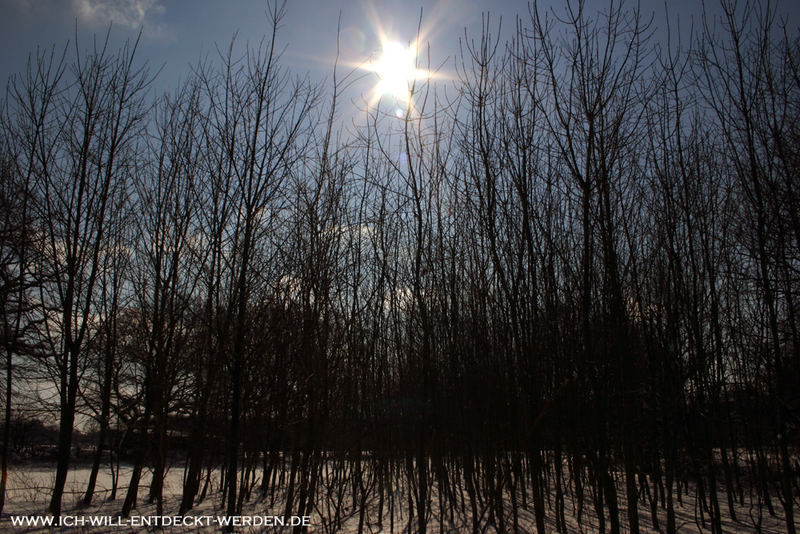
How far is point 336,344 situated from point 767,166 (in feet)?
14.9

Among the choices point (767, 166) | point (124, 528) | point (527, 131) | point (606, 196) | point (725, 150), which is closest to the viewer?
point (606, 196)

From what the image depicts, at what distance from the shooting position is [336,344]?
411 centimetres

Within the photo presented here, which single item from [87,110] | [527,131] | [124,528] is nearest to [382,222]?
[527,131]

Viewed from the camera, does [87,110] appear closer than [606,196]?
No

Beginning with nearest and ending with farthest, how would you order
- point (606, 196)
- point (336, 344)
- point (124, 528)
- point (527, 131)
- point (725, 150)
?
1. point (606, 196)
2. point (527, 131)
3. point (336, 344)
4. point (725, 150)
5. point (124, 528)

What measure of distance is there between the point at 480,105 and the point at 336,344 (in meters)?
2.38

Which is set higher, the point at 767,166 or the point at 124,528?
the point at 767,166

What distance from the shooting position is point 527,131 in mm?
3803

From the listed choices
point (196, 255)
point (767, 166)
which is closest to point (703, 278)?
point (767, 166)

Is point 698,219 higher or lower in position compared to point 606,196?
higher

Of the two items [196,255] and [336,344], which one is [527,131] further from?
[196,255]

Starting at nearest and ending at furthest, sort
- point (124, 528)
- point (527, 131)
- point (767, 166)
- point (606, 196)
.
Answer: point (606, 196) < point (527, 131) < point (767, 166) < point (124, 528)

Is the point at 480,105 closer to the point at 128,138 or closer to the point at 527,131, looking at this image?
the point at 527,131

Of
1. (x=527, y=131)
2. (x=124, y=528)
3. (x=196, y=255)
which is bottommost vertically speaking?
(x=124, y=528)
